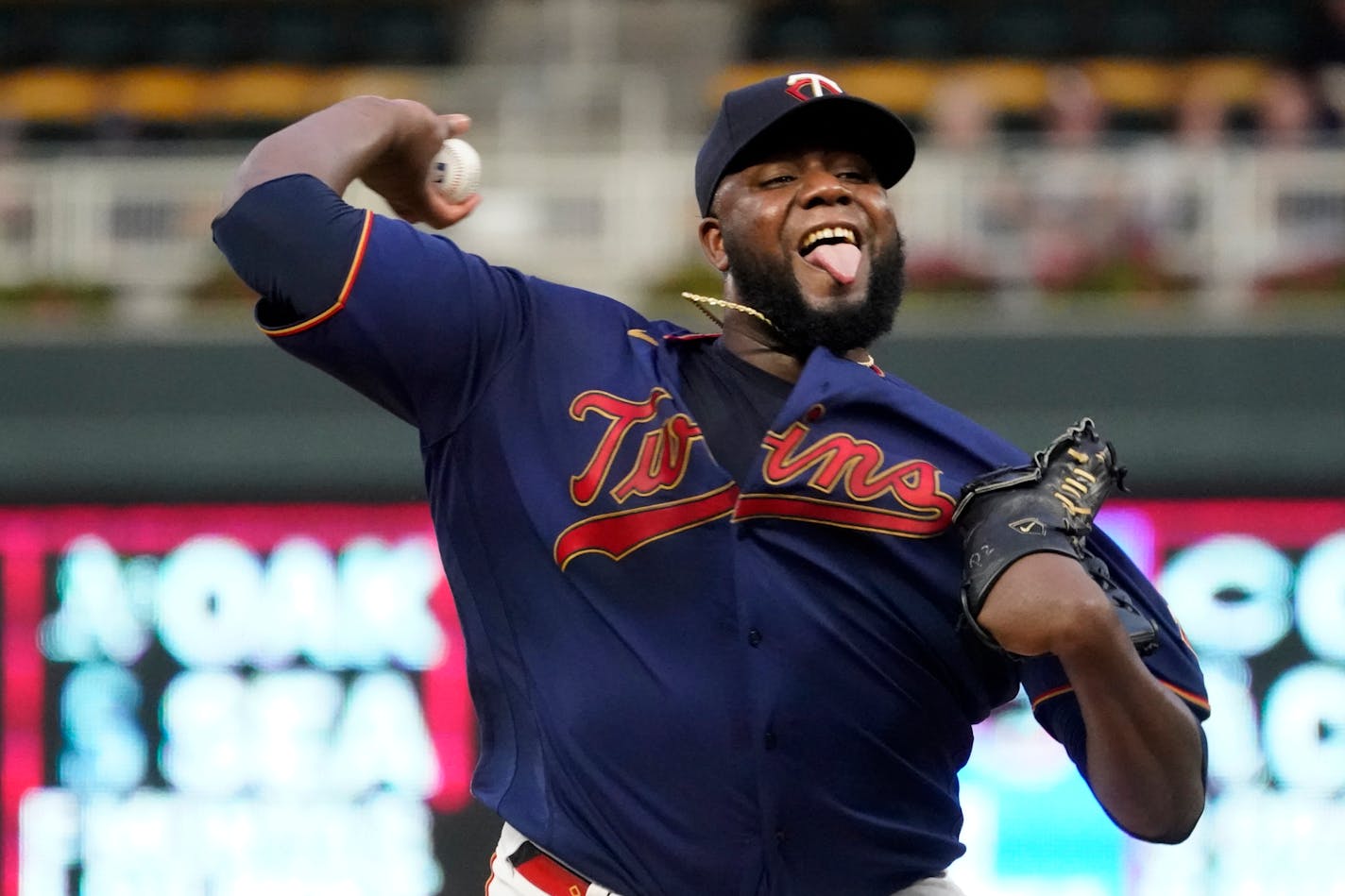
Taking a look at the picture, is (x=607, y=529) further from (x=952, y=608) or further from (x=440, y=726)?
(x=440, y=726)

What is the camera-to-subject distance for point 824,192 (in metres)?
3.04

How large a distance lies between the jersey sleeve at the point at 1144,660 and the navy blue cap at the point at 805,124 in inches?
25.7

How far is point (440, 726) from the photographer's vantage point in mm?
7098

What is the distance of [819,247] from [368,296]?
65 cm

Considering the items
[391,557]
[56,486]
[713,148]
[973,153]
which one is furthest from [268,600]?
[713,148]

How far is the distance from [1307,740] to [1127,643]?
4774mm

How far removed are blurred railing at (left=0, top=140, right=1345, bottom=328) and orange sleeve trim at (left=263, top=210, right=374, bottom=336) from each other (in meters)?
4.98

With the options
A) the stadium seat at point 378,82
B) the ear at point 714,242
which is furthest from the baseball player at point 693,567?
the stadium seat at point 378,82

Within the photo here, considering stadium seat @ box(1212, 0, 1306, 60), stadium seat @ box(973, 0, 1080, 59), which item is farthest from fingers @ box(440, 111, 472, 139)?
stadium seat @ box(1212, 0, 1306, 60)

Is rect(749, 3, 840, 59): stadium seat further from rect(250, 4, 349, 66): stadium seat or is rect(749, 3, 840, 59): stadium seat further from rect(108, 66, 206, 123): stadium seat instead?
rect(108, 66, 206, 123): stadium seat

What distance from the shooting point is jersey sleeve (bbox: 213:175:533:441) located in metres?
2.79

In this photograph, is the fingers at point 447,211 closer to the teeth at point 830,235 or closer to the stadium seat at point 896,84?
the teeth at point 830,235

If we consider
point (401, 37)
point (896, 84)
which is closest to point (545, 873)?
point (896, 84)

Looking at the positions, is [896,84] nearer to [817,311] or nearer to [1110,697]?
[817,311]
